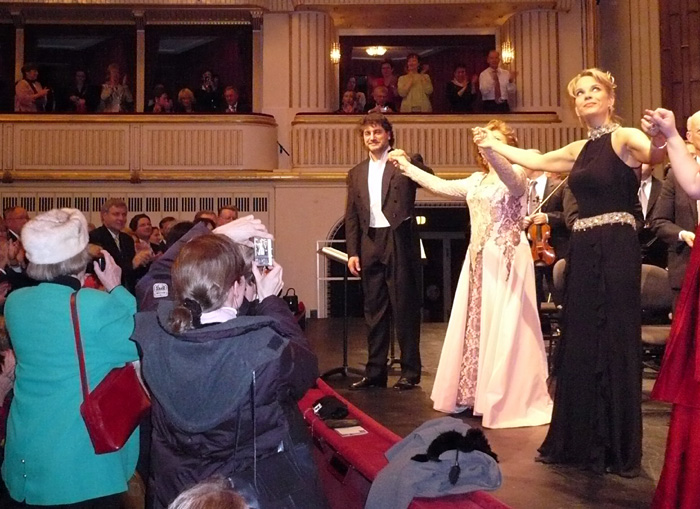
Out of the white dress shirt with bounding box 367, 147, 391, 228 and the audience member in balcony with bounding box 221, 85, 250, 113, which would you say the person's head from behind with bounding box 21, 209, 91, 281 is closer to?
the white dress shirt with bounding box 367, 147, 391, 228

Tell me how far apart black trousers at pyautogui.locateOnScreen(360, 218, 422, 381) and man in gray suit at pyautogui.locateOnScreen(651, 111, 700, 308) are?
1413mm

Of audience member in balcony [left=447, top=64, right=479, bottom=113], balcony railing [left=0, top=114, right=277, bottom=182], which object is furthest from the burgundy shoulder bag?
audience member in balcony [left=447, top=64, right=479, bottom=113]

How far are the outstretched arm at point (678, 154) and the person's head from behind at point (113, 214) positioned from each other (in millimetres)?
4546

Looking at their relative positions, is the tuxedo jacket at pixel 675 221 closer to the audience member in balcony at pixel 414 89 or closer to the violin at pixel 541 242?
the violin at pixel 541 242

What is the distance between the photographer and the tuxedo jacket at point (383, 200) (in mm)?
4770

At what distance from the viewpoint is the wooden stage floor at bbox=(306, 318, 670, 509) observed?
2.70 metres

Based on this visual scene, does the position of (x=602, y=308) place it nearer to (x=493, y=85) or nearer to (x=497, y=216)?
(x=497, y=216)

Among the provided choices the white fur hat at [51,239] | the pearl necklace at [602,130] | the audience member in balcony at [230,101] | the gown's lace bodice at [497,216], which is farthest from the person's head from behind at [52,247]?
the audience member in balcony at [230,101]

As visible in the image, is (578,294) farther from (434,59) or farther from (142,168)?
(434,59)

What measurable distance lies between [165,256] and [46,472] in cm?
90

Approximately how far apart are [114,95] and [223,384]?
11417mm

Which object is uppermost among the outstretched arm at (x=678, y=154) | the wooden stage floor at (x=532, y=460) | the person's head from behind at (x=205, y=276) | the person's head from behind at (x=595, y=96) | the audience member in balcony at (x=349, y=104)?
the audience member in balcony at (x=349, y=104)

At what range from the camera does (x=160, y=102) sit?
11.9m

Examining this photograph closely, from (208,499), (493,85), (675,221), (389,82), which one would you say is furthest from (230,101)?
(208,499)
